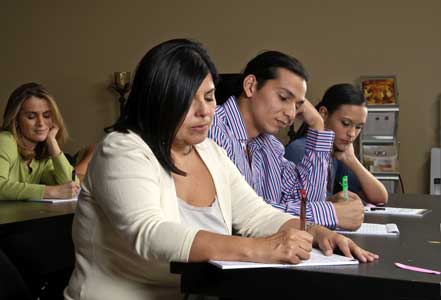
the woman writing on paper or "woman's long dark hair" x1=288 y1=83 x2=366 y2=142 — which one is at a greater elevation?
"woman's long dark hair" x1=288 y1=83 x2=366 y2=142

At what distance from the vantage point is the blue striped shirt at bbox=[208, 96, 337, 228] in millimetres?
2242

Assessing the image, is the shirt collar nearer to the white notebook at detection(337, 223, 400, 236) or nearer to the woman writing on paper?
the white notebook at detection(337, 223, 400, 236)

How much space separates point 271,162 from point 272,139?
11 cm

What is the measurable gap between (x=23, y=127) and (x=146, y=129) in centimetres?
190

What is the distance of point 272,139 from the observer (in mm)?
2602

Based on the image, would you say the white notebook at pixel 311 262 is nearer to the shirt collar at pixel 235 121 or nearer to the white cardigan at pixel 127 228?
the white cardigan at pixel 127 228

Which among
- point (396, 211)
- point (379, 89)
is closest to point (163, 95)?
point (396, 211)

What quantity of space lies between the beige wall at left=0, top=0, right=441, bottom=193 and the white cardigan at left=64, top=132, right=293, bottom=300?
4.26m

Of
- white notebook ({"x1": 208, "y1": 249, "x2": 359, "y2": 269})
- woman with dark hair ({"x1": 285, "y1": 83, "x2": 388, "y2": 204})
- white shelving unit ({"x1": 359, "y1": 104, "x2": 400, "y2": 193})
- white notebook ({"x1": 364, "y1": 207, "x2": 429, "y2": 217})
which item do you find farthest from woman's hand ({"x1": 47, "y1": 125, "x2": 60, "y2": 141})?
white shelving unit ({"x1": 359, "y1": 104, "x2": 400, "y2": 193})

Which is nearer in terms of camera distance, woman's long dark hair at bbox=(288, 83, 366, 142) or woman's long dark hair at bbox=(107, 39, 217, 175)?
woman's long dark hair at bbox=(107, 39, 217, 175)

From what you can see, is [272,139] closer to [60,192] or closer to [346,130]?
[346,130]

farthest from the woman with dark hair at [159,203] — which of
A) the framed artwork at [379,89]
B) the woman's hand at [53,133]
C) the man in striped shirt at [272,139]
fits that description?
the framed artwork at [379,89]

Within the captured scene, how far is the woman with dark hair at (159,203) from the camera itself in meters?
1.29

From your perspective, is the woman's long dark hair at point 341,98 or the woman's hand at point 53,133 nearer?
the woman's long dark hair at point 341,98
